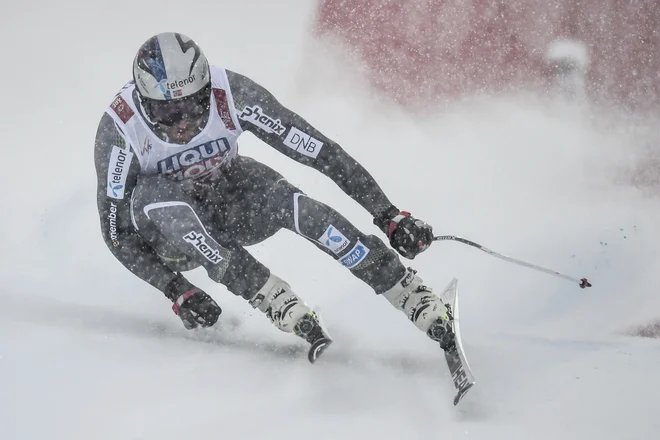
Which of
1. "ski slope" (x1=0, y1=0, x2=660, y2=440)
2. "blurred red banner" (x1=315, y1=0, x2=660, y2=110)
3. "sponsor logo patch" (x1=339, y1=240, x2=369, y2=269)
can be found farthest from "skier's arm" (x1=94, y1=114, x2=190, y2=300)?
"blurred red banner" (x1=315, y1=0, x2=660, y2=110)

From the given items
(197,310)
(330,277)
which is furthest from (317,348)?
(330,277)

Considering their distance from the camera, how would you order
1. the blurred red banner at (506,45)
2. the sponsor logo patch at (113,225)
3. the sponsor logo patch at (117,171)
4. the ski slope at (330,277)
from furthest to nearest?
the blurred red banner at (506,45) < the sponsor logo patch at (113,225) < the sponsor logo patch at (117,171) < the ski slope at (330,277)

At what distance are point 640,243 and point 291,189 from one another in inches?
113

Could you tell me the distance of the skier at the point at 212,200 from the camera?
348 centimetres

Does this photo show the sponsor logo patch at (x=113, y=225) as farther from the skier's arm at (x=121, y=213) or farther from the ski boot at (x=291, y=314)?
the ski boot at (x=291, y=314)

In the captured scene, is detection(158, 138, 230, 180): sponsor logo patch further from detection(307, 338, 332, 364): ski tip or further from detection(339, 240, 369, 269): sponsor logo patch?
detection(307, 338, 332, 364): ski tip

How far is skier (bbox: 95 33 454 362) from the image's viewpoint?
3482 millimetres

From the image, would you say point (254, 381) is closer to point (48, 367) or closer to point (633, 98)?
point (48, 367)

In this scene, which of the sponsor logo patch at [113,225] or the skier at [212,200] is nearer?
the skier at [212,200]

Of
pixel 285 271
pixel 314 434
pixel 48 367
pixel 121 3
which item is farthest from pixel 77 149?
pixel 314 434

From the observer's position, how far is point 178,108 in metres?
3.48

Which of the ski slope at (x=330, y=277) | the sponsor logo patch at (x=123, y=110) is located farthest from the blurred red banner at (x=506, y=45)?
the sponsor logo patch at (x=123, y=110)

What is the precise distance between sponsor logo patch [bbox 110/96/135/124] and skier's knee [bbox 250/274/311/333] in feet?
3.23

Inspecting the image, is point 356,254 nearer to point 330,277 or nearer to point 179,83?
point 179,83
